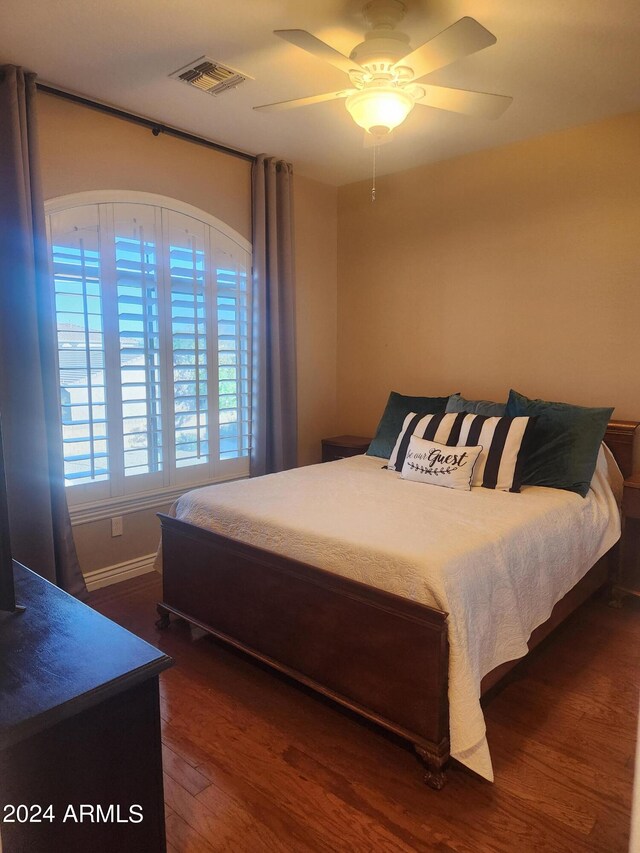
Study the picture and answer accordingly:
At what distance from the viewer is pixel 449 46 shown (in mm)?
1889

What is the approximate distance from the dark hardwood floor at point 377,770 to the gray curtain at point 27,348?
1.04 metres

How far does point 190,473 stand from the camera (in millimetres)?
3643

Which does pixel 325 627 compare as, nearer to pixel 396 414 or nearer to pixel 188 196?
pixel 396 414

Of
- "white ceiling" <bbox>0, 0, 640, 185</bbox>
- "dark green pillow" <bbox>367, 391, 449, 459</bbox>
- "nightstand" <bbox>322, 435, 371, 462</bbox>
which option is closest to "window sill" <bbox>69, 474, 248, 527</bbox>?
"nightstand" <bbox>322, 435, 371, 462</bbox>

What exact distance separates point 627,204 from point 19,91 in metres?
3.13

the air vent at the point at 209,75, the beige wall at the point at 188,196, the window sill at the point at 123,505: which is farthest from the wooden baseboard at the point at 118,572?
the air vent at the point at 209,75

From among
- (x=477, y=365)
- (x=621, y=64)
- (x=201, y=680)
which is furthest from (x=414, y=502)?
(x=621, y=64)

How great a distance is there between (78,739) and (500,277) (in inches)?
135

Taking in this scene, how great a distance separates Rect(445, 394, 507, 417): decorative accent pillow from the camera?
328cm

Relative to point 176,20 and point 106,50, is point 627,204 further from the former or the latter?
point 106,50

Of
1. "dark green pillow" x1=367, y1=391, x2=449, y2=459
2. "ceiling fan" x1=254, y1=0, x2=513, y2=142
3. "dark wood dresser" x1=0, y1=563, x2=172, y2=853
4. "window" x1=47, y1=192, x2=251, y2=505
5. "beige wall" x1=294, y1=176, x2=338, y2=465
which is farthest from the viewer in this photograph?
"beige wall" x1=294, y1=176, x2=338, y2=465

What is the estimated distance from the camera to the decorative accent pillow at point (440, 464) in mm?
2805

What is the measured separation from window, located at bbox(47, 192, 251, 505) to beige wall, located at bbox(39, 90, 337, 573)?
0.13 m

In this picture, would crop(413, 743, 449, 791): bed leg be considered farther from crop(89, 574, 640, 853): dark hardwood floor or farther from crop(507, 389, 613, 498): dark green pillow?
crop(507, 389, 613, 498): dark green pillow
